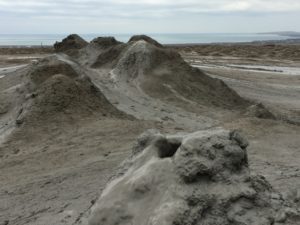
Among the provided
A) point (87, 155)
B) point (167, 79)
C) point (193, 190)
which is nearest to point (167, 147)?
point (193, 190)

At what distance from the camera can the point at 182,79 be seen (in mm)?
16344

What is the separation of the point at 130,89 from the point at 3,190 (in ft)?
24.9

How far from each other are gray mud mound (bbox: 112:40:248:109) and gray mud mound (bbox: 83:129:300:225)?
31.7 ft

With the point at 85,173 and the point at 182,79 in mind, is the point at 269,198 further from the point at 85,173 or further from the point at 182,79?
the point at 182,79

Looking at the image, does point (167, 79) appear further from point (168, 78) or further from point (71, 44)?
point (71, 44)

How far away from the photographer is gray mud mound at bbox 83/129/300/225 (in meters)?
4.60

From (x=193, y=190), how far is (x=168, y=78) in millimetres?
11535

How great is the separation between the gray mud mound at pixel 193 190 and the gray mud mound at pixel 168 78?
380 inches

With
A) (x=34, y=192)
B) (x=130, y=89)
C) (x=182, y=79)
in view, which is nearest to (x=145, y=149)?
(x=34, y=192)

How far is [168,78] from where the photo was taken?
1614 centimetres

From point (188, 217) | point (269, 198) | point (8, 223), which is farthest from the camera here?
point (8, 223)

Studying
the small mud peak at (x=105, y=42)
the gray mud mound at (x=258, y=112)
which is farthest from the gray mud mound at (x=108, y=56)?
the gray mud mound at (x=258, y=112)

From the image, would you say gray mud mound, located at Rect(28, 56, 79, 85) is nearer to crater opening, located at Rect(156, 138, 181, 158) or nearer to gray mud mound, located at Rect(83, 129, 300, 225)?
crater opening, located at Rect(156, 138, 181, 158)

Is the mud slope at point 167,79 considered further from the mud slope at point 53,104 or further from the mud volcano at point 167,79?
the mud slope at point 53,104
